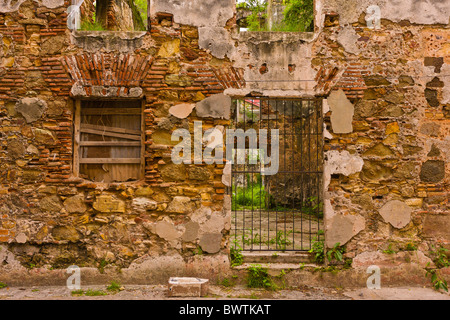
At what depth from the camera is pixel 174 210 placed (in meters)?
4.23

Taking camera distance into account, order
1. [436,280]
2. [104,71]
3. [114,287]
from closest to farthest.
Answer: [114,287] < [436,280] < [104,71]

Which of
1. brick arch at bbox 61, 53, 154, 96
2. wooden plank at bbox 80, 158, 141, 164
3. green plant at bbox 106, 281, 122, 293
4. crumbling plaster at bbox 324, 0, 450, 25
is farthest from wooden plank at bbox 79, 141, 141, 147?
crumbling plaster at bbox 324, 0, 450, 25

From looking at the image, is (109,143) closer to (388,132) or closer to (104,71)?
(104,71)

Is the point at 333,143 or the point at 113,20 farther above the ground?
the point at 113,20

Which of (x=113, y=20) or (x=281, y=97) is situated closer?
(x=281, y=97)

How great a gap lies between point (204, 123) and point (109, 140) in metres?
1.32

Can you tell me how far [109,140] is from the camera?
451 centimetres

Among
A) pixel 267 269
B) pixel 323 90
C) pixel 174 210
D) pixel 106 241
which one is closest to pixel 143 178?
pixel 174 210

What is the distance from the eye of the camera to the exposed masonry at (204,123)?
420 centimetres

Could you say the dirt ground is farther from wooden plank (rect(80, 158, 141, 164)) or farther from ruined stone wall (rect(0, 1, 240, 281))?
wooden plank (rect(80, 158, 141, 164))

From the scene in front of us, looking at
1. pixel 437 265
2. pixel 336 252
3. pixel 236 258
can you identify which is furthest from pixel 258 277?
pixel 437 265

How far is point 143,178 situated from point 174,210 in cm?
60

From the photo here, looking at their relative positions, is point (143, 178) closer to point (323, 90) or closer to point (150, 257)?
point (150, 257)

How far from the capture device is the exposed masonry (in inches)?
165
